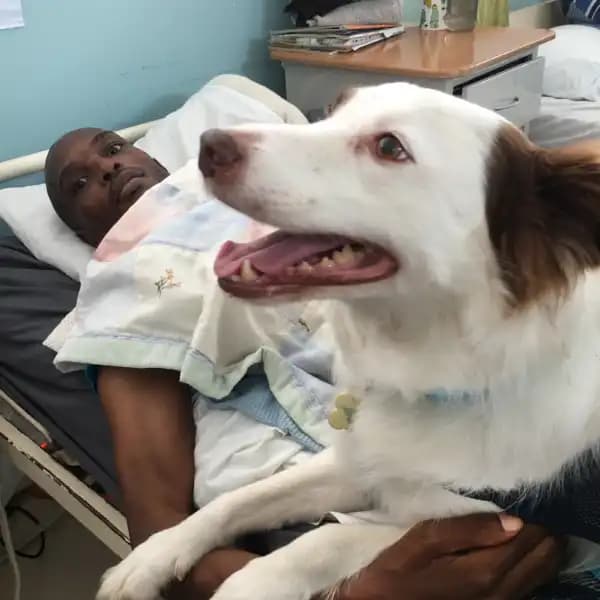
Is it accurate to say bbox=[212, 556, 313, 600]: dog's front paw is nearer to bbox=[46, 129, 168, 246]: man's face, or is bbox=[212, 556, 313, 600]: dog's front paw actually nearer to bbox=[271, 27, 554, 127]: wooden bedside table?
bbox=[46, 129, 168, 246]: man's face

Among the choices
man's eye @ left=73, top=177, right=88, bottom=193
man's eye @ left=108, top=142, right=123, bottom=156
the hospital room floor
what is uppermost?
man's eye @ left=108, top=142, right=123, bottom=156

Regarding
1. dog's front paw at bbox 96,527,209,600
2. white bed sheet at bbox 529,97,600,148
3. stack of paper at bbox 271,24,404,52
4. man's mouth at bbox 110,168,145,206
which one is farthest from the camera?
white bed sheet at bbox 529,97,600,148

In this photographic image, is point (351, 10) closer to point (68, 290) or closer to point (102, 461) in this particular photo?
point (68, 290)

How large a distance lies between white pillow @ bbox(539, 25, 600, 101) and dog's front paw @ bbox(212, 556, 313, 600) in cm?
238

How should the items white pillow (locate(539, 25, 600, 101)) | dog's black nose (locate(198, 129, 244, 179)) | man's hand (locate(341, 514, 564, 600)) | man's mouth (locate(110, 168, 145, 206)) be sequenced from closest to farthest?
dog's black nose (locate(198, 129, 244, 179)) → man's hand (locate(341, 514, 564, 600)) → man's mouth (locate(110, 168, 145, 206)) → white pillow (locate(539, 25, 600, 101))

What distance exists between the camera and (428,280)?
806mm

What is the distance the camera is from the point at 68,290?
4.84 ft

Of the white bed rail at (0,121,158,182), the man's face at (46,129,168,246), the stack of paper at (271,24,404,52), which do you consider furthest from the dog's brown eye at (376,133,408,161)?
the stack of paper at (271,24,404,52)

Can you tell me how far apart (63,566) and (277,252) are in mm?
1380

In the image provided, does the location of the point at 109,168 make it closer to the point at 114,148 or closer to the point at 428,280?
the point at 114,148

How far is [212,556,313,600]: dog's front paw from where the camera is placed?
34.4 inches

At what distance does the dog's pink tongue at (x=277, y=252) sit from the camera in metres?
0.81

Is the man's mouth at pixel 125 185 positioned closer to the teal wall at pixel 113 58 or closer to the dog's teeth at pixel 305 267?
the teal wall at pixel 113 58

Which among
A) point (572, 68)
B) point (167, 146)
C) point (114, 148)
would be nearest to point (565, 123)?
point (572, 68)
